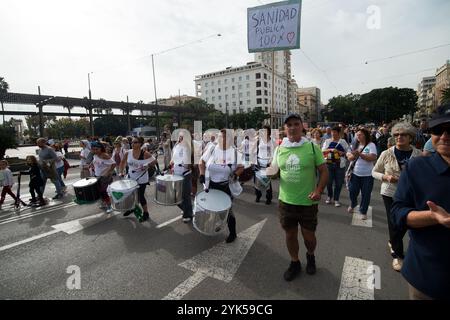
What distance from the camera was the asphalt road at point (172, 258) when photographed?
3152 millimetres

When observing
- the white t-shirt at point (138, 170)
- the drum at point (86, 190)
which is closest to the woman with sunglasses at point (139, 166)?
the white t-shirt at point (138, 170)

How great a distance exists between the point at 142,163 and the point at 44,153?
15.3 ft

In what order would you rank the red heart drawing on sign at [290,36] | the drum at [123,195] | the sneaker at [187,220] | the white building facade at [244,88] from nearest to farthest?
1. the drum at [123,195]
2. the sneaker at [187,220]
3. the red heart drawing on sign at [290,36]
4. the white building facade at [244,88]

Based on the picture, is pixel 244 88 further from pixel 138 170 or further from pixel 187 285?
pixel 187 285

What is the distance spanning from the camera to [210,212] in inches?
149

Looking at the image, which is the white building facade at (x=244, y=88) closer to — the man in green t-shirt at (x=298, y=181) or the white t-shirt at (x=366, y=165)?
the white t-shirt at (x=366, y=165)

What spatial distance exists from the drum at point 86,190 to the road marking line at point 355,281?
501cm

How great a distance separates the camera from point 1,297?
3189 mm

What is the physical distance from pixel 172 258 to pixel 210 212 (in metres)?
1.01

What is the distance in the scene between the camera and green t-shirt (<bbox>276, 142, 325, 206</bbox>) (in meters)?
3.12

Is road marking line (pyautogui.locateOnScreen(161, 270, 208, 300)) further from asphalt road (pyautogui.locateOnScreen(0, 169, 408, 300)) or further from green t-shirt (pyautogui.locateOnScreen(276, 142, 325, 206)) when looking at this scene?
green t-shirt (pyautogui.locateOnScreen(276, 142, 325, 206))

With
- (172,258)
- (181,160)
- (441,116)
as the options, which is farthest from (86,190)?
(441,116)

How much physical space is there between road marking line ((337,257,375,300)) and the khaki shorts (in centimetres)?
77

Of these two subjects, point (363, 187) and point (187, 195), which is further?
point (187, 195)
